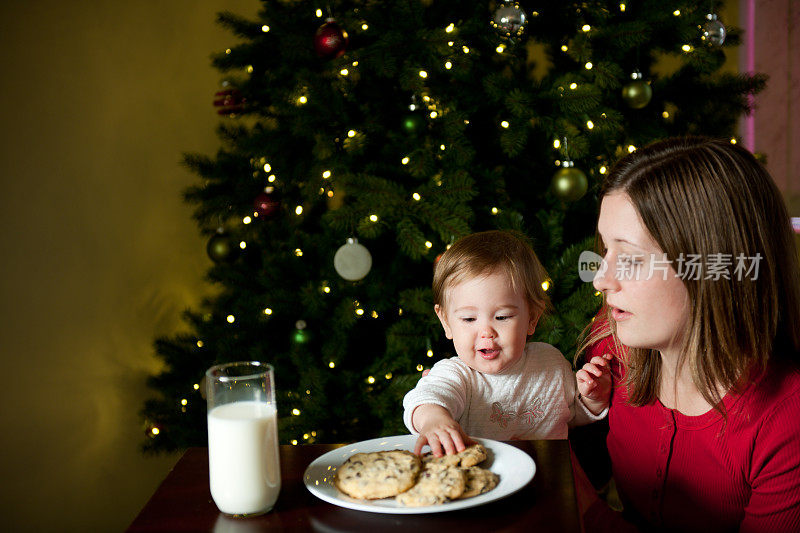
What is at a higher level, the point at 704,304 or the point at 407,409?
the point at 704,304

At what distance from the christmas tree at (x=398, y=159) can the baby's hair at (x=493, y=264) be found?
47 cm

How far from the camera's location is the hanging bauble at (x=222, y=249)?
2.50 metres

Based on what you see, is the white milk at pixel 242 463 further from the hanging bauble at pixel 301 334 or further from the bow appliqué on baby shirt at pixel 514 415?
the hanging bauble at pixel 301 334

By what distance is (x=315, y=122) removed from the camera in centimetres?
216

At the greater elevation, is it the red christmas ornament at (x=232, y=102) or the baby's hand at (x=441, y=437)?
the red christmas ornament at (x=232, y=102)

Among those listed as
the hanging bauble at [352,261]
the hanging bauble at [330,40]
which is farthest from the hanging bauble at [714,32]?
the hanging bauble at [352,261]

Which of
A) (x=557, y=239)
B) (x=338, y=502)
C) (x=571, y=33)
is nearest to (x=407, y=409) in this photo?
(x=338, y=502)

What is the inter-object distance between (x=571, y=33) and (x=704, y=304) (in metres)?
1.35

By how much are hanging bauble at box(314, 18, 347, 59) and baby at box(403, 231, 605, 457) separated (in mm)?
831

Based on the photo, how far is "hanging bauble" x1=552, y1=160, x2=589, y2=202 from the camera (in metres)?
2.04

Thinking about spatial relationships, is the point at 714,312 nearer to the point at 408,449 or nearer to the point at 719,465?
the point at 719,465

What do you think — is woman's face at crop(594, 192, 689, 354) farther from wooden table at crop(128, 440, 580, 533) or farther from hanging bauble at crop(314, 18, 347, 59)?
hanging bauble at crop(314, 18, 347, 59)

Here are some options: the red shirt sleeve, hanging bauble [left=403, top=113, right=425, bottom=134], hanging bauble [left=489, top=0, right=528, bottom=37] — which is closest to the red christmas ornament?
hanging bauble [left=403, top=113, right=425, bottom=134]

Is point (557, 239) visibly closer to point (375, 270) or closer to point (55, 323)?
point (375, 270)
